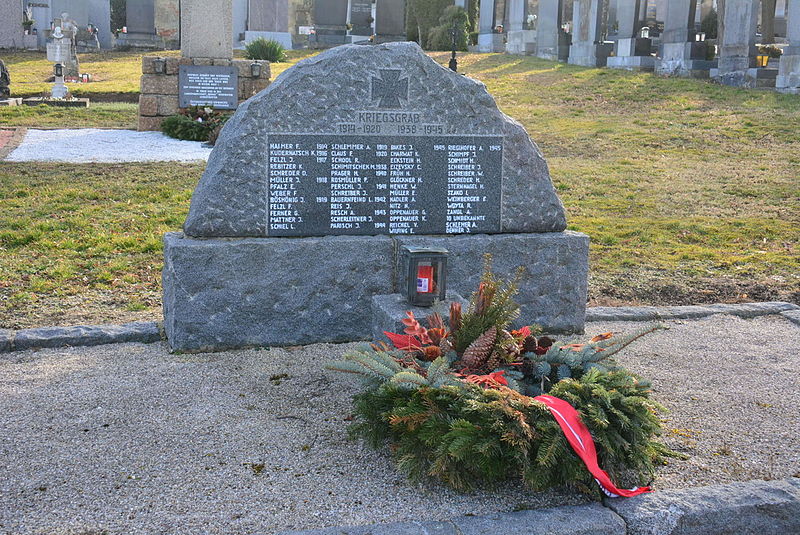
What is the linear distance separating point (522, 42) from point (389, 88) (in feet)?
78.9

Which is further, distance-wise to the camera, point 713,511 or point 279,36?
point 279,36

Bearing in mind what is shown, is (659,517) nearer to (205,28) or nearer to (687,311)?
(687,311)

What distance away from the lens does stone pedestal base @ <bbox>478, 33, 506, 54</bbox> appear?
3028cm

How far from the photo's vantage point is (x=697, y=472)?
3.65 meters

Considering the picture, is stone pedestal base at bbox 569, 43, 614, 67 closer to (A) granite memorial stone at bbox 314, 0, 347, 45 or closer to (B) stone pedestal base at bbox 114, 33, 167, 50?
(A) granite memorial stone at bbox 314, 0, 347, 45

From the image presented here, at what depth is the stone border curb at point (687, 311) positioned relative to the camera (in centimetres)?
603

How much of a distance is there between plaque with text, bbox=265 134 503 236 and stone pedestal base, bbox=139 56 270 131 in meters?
10.4

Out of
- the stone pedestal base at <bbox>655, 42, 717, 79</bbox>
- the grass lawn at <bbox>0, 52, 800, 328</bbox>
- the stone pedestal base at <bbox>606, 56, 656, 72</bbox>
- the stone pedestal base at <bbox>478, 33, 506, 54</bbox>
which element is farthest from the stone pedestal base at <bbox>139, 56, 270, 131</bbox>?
the stone pedestal base at <bbox>478, 33, 506, 54</bbox>

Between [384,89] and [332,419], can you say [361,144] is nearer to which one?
[384,89]

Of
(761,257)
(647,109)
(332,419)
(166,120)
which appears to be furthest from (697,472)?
(647,109)

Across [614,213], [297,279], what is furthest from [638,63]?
[297,279]

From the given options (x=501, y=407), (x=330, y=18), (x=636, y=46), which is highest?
(x=330, y=18)

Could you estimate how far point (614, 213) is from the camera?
9.55 meters

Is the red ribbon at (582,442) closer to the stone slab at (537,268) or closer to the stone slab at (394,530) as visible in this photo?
the stone slab at (394,530)
